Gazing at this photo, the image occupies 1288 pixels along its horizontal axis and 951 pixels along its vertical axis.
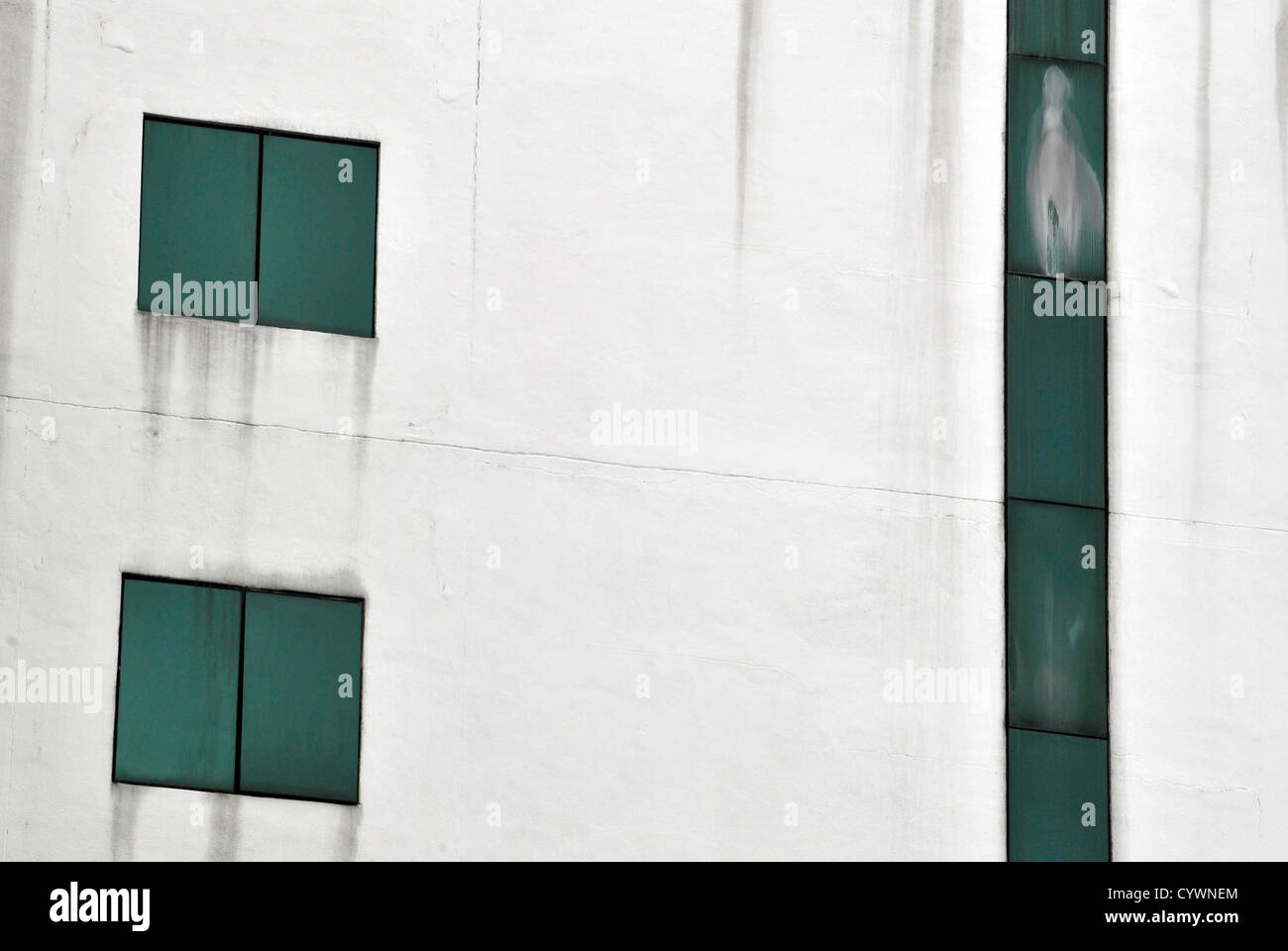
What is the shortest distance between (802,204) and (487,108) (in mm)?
3598

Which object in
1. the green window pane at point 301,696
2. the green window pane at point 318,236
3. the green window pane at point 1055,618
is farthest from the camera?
the green window pane at point 1055,618

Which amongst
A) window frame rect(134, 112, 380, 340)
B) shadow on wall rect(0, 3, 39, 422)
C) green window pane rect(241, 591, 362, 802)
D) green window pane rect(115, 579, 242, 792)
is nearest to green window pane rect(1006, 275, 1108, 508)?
window frame rect(134, 112, 380, 340)

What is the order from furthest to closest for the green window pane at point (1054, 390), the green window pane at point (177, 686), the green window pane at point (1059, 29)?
1. the green window pane at point (1059, 29)
2. the green window pane at point (1054, 390)
3. the green window pane at point (177, 686)

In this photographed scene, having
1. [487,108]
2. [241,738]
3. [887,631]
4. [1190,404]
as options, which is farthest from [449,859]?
[1190,404]

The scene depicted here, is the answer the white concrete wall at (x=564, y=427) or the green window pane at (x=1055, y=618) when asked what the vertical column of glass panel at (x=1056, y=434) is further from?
the white concrete wall at (x=564, y=427)

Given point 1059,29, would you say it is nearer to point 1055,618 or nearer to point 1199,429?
point 1199,429

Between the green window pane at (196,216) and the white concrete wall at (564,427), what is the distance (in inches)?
9.8

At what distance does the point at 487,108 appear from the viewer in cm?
2806

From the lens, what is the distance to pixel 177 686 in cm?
2614

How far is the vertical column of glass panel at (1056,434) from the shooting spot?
92.6 feet

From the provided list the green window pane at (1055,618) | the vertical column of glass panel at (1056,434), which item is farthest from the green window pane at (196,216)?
the green window pane at (1055,618)

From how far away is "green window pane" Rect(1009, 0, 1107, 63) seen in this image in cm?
3005

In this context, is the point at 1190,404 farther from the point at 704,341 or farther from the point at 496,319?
the point at 496,319

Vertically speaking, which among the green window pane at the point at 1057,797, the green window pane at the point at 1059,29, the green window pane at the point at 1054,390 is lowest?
the green window pane at the point at 1057,797
